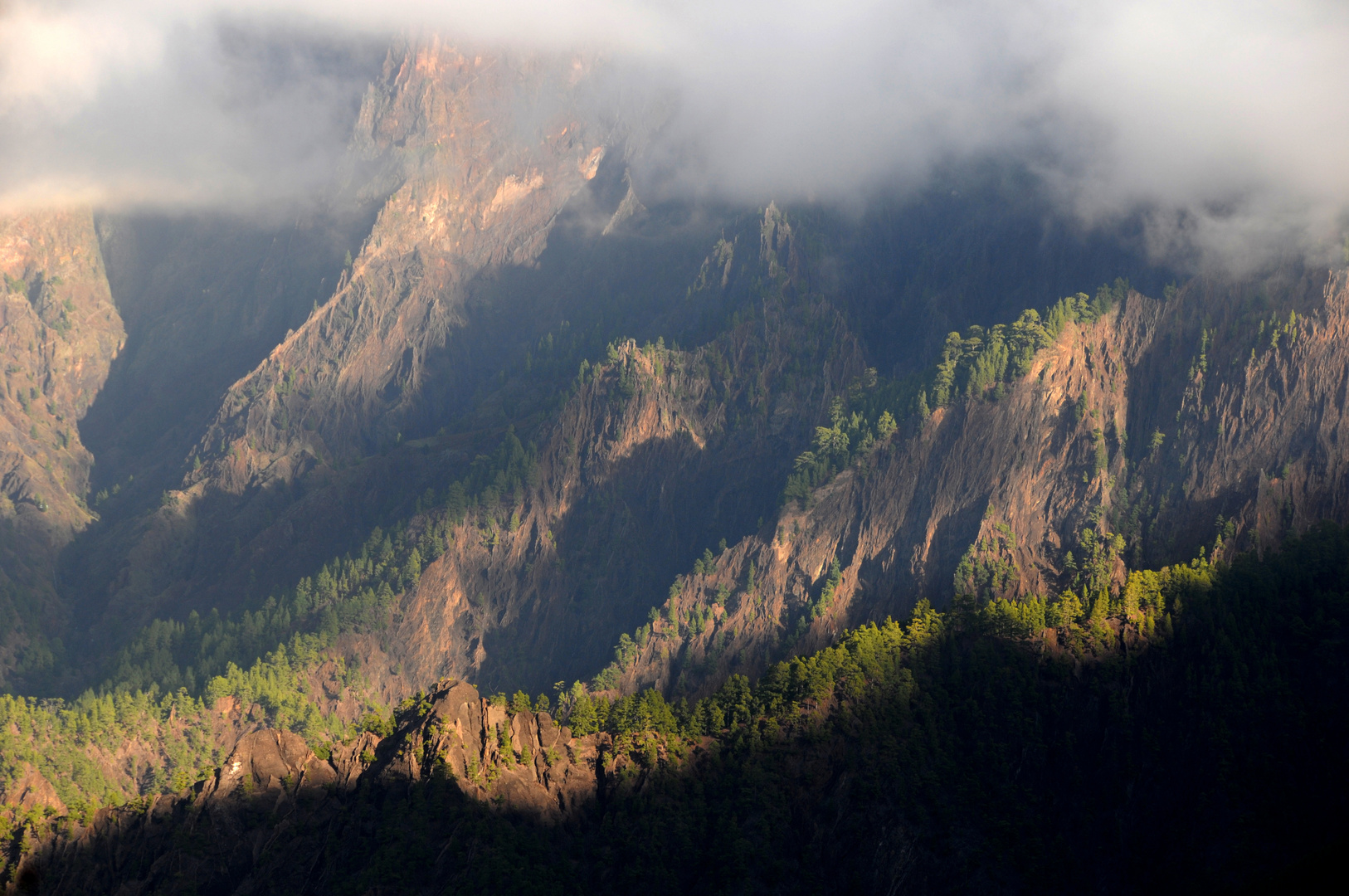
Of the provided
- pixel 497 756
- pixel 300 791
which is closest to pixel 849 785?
pixel 497 756

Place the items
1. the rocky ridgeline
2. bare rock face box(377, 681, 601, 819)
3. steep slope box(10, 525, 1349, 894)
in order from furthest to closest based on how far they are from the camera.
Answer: bare rock face box(377, 681, 601, 819) < steep slope box(10, 525, 1349, 894) < the rocky ridgeline

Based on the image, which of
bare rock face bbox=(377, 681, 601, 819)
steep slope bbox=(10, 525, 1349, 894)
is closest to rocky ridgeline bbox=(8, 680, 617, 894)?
bare rock face bbox=(377, 681, 601, 819)

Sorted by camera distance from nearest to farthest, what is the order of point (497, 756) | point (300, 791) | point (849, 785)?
1. point (300, 791)
2. point (497, 756)
3. point (849, 785)

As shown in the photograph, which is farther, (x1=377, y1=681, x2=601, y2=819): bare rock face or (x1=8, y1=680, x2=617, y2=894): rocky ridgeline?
(x1=377, y1=681, x2=601, y2=819): bare rock face

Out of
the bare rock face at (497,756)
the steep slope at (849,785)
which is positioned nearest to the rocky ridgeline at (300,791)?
the bare rock face at (497,756)

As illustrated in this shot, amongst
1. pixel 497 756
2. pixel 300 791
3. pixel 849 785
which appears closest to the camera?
pixel 300 791

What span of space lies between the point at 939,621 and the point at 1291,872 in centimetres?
5726

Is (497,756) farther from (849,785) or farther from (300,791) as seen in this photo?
(849,785)

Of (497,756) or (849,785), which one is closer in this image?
(497,756)

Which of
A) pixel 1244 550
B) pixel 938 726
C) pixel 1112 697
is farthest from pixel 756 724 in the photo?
pixel 1244 550

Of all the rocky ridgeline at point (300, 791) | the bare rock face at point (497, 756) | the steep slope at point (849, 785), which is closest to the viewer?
the rocky ridgeline at point (300, 791)

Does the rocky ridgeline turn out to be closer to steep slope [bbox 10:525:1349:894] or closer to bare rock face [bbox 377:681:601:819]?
bare rock face [bbox 377:681:601:819]

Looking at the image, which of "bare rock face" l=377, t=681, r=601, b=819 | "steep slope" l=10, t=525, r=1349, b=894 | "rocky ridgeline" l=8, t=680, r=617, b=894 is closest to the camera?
"rocky ridgeline" l=8, t=680, r=617, b=894

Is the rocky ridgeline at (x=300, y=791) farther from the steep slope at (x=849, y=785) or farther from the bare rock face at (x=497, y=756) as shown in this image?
the steep slope at (x=849, y=785)
